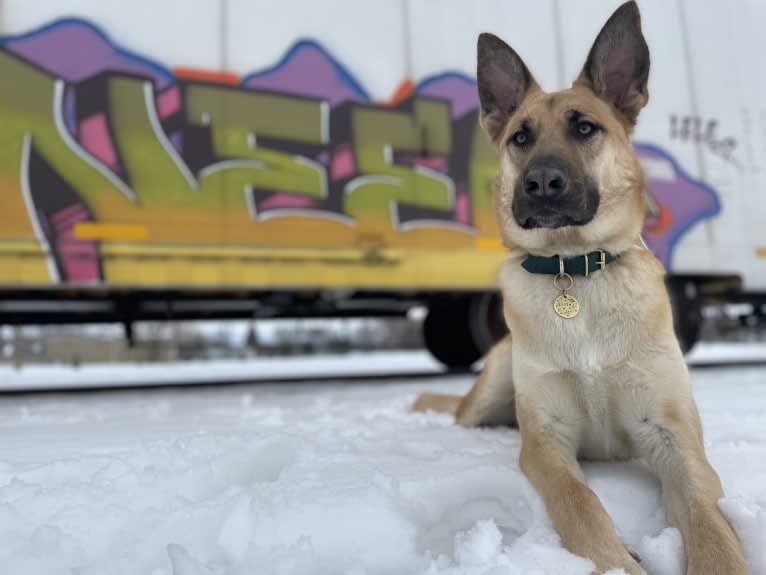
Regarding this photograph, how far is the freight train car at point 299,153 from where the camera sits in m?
4.05

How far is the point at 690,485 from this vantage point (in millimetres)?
1345

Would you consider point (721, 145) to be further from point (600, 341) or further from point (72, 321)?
point (72, 321)

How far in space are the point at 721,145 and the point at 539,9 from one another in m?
2.45

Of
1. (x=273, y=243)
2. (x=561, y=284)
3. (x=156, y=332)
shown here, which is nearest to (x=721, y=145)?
(x=273, y=243)

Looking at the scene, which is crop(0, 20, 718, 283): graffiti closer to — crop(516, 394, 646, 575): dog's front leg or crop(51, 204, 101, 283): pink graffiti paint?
crop(51, 204, 101, 283): pink graffiti paint

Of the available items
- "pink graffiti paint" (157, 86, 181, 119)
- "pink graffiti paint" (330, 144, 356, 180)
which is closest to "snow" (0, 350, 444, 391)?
"pink graffiti paint" (330, 144, 356, 180)

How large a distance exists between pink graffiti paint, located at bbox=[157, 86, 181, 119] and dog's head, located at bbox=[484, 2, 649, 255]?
3.02 m

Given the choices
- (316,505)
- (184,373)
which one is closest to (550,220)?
(316,505)

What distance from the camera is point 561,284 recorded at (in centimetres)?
165

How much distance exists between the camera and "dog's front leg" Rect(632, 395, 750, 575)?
3.80 ft

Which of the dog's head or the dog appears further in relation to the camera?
the dog's head

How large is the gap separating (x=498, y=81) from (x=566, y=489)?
150 centimetres

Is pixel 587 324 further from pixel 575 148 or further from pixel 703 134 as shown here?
pixel 703 134

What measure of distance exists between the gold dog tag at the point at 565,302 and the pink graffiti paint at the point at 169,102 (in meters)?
3.65
